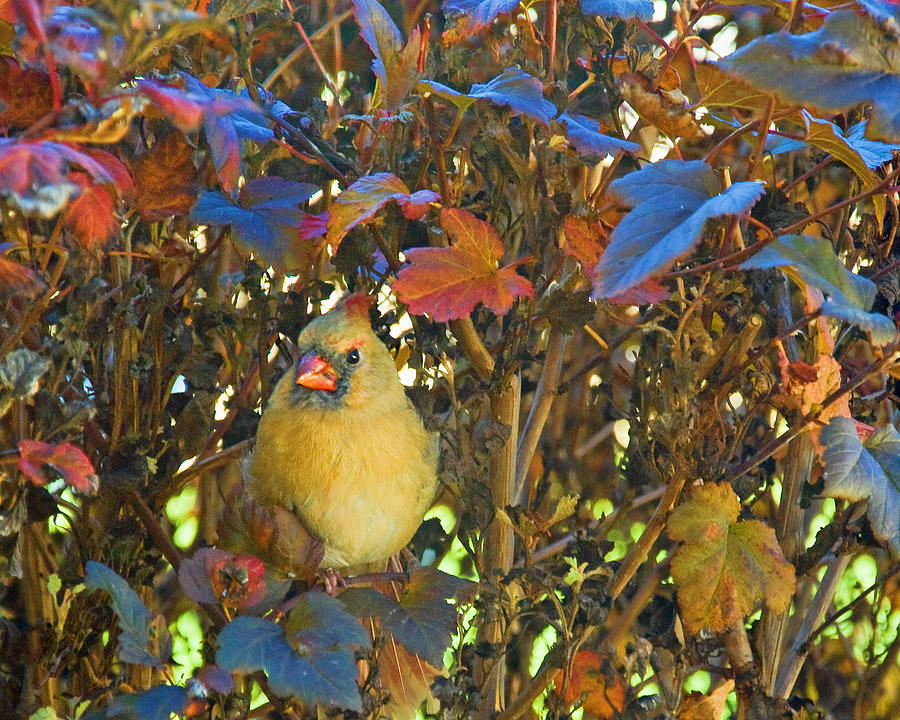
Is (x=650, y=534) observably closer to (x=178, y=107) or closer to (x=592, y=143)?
(x=592, y=143)

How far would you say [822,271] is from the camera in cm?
90

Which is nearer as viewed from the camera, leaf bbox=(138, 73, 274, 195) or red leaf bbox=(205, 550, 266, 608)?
leaf bbox=(138, 73, 274, 195)

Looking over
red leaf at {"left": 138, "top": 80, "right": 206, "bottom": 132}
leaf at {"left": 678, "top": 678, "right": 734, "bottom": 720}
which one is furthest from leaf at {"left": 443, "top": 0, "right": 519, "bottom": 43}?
leaf at {"left": 678, "top": 678, "right": 734, "bottom": 720}

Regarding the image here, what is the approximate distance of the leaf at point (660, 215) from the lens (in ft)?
2.69

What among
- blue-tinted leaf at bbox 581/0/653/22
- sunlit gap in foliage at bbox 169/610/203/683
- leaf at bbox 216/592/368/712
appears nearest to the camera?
leaf at bbox 216/592/368/712

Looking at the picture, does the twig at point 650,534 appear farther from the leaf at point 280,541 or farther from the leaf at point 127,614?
the leaf at point 127,614

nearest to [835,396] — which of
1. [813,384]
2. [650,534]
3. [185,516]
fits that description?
[813,384]

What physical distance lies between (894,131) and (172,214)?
0.72 meters

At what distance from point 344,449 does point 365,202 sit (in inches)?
19.7

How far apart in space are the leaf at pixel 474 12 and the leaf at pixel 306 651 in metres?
0.62

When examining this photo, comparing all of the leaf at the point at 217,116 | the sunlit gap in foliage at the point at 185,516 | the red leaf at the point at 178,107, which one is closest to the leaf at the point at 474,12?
the leaf at the point at 217,116

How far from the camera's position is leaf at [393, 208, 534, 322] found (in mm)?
1015

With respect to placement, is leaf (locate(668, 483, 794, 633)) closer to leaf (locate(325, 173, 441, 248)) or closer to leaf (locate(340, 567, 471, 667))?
leaf (locate(340, 567, 471, 667))

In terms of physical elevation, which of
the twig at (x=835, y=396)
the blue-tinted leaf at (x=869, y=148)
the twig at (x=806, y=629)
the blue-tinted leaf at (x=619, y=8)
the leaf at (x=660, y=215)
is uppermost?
the blue-tinted leaf at (x=619, y=8)
